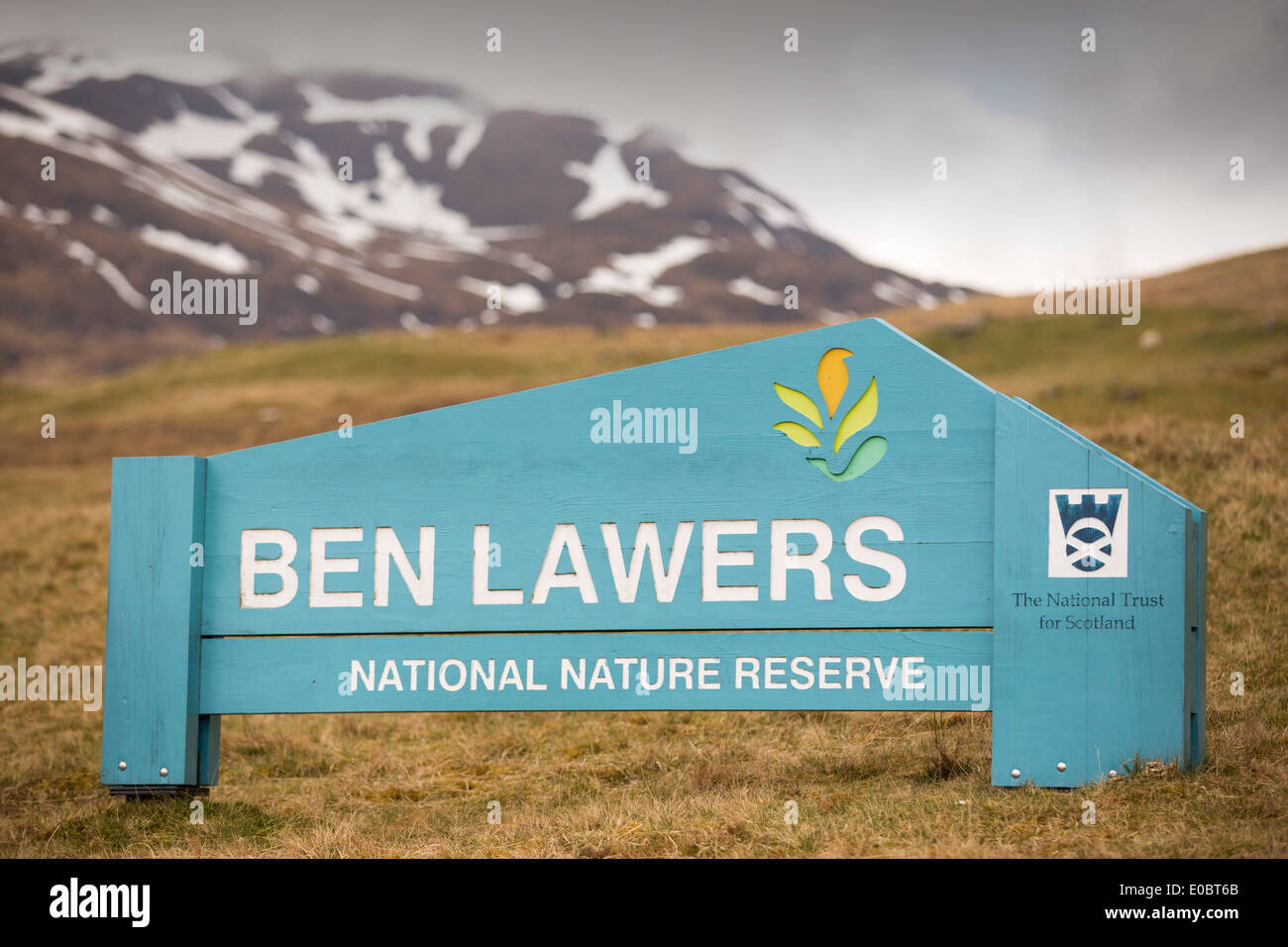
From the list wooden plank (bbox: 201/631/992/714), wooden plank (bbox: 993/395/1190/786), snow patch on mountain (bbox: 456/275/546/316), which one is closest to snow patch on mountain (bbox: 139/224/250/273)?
snow patch on mountain (bbox: 456/275/546/316)

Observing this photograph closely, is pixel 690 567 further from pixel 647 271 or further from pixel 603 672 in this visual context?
pixel 647 271

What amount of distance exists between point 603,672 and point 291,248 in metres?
153

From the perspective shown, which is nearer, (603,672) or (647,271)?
(603,672)

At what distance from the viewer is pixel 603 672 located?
5914 mm

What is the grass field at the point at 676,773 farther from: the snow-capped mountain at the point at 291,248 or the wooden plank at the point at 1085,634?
the snow-capped mountain at the point at 291,248

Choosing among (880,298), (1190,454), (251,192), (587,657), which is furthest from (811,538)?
(251,192)

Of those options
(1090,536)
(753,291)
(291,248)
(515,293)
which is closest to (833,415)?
(1090,536)

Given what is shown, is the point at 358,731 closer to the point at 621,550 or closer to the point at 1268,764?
the point at 621,550

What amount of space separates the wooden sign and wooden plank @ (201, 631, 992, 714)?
14mm

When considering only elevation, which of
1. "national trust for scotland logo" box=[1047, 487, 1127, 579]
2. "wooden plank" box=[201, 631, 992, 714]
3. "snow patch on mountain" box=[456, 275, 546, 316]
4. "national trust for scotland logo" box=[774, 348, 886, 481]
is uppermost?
"snow patch on mountain" box=[456, 275, 546, 316]

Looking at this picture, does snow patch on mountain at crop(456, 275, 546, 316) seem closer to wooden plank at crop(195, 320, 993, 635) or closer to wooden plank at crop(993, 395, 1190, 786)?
wooden plank at crop(195, 320, 993, 635)

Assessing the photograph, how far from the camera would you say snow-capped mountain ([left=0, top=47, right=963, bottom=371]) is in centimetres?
11188

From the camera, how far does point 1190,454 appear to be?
11305mm

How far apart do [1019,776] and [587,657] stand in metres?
2.16
